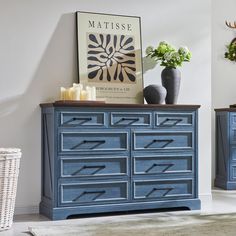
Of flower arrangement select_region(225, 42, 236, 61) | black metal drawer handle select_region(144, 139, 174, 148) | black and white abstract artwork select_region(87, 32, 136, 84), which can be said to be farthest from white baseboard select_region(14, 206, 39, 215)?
flower arrangement select_region(225, 42, 236, 61)

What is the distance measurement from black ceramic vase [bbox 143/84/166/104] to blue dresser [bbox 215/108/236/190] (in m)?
1.48

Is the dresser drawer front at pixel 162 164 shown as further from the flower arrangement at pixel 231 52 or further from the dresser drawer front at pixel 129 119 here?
the flower arrangement at pixel 231 52

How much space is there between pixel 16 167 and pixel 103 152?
0.70m

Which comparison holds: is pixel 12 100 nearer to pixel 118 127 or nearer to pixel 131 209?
pixel 118 127

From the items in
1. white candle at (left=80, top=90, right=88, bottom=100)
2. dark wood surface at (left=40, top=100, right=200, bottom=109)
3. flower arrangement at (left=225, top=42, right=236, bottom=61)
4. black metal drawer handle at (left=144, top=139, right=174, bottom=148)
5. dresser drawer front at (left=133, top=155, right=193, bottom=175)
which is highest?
flower arrangement at (left=225, top=42, right=236, bottom=61)

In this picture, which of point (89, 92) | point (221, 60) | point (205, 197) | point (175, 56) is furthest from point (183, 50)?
point (221, 60)

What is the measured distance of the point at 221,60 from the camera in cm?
615

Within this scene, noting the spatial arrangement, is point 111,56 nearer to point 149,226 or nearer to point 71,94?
point 71,94

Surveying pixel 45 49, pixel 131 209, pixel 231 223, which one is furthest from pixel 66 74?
pixel 231 223

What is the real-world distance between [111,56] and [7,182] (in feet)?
4.91

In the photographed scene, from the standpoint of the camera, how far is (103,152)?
13.4ft

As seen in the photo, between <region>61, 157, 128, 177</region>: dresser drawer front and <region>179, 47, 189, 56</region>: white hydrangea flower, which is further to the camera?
<region>179, 47, 189, 56</region>: white hydrangea flower

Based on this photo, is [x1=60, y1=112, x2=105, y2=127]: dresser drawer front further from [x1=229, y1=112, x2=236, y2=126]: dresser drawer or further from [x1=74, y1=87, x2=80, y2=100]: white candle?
[x1=229, y1=112, x2=236, y2=126]: dresser drawer

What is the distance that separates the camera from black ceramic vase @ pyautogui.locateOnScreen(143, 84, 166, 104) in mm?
4363
